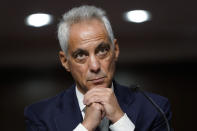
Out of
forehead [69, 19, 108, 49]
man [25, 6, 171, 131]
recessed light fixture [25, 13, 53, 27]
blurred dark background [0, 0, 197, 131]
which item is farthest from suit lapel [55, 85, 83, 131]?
recessed light fixture [25, 13, 53, 27]

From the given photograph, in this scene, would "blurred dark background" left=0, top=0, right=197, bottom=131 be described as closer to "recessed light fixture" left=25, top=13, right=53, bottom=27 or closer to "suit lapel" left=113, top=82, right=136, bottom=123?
"recessed light fixture" left=25, top=13, right=53, bottom=27

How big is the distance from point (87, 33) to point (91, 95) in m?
0.21

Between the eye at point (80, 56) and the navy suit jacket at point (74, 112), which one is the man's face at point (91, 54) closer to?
the eye at point (80, 56)

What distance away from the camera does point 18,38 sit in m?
2.16

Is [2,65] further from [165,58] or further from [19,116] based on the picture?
[165,58]

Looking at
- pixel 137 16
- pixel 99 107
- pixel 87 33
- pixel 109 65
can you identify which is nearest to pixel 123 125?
pixel 99 107

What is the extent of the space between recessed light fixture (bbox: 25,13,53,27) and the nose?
2.55 ft

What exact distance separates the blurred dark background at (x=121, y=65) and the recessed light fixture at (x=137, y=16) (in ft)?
0.08

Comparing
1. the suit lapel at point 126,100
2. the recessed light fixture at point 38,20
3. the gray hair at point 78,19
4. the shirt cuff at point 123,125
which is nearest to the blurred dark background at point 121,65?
the recessed light fixture at point 38,20

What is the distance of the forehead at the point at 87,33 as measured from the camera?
1456mm

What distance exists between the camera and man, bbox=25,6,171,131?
Answer: 142 cm

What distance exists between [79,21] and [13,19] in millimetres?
776

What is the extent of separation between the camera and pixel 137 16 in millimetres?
2188

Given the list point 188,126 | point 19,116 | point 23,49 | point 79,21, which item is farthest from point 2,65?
point 188,126
